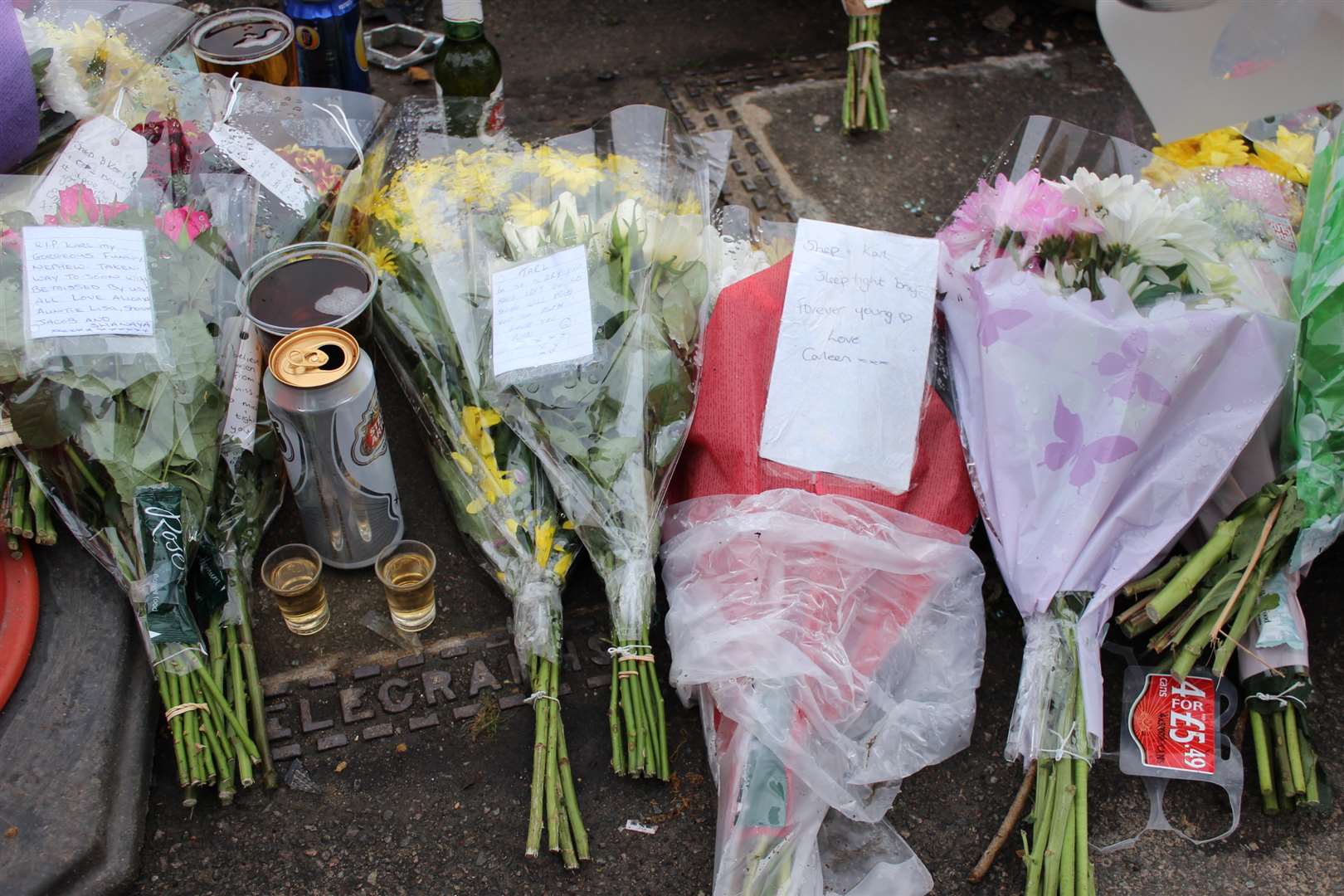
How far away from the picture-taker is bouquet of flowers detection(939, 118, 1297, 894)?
→ 196 centimetres

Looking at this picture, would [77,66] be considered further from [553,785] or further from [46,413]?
[553,785]

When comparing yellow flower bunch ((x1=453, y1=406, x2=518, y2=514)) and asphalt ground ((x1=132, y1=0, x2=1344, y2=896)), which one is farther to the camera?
yellow flower bunch ((x1=453, y1=406, x2=518, y2=514))

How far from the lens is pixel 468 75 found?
2807mm

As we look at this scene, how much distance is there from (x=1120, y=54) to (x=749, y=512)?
1.19 m

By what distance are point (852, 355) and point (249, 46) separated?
1.75 meters

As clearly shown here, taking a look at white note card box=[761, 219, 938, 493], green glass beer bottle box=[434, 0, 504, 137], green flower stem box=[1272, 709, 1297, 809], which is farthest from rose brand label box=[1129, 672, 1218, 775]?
green glass beer bottle box=[434, 0, 504, 137]

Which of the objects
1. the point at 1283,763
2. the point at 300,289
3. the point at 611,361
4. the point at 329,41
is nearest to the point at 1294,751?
the point at 1283,763

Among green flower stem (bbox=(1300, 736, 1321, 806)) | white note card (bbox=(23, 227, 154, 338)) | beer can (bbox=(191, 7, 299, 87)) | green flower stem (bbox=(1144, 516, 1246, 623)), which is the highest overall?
beer can (bbox=(191, 7, 299, 87))

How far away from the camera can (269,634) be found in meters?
2.12

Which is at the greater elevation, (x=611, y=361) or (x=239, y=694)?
(x=611, y=361)

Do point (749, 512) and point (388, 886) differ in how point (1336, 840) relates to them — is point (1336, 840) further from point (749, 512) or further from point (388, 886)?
point (388, 886)

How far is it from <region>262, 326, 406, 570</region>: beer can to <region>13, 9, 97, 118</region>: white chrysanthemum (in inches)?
38.0

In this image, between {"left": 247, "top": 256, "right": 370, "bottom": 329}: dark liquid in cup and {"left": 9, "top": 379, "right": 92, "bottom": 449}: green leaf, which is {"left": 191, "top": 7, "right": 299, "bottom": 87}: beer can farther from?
{"left": 9, "top": 379, "right": 92, "bottom": 449}: green leaf

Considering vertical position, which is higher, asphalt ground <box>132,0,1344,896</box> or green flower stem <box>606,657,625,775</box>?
green flower stem <box>606,657,625,775</box>
